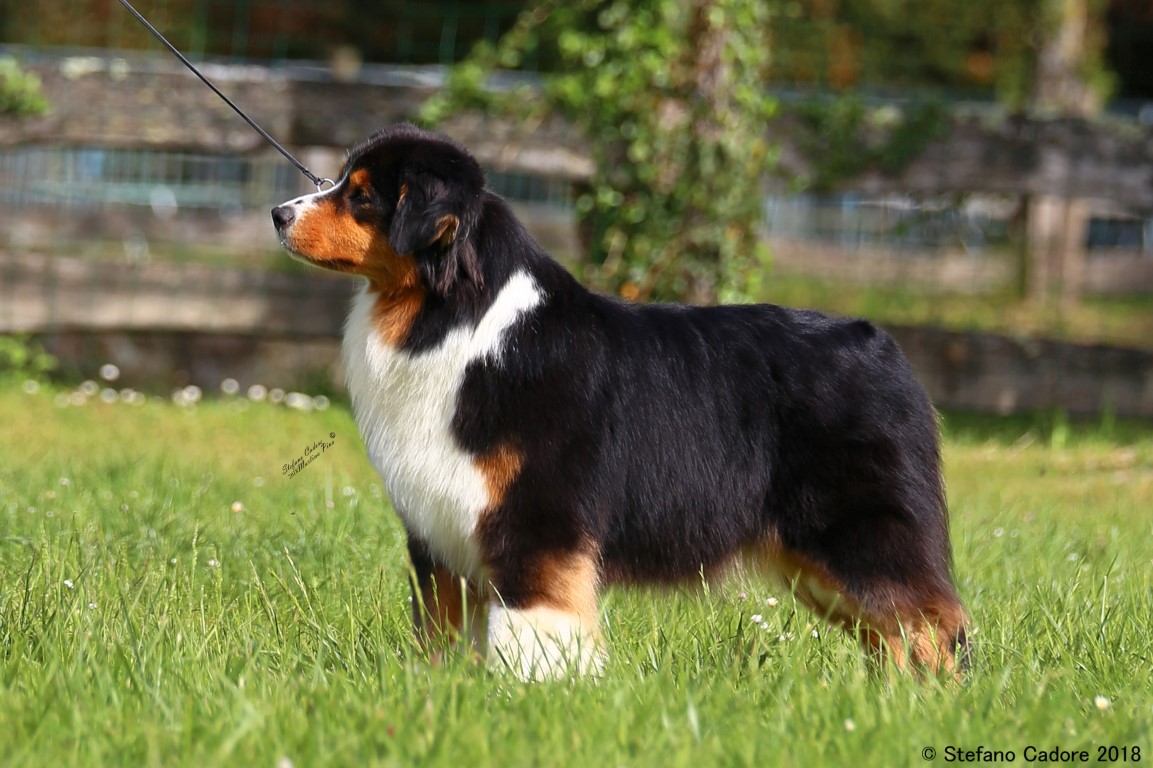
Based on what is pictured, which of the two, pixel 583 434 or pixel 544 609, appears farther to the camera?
pixel 583 434

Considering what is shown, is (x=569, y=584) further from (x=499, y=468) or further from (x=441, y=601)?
(x=441, y=601)

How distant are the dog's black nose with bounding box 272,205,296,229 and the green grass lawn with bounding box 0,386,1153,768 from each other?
1000 mm

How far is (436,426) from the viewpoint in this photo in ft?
11.0

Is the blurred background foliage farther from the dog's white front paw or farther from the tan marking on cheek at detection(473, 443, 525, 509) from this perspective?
the dog's white front paw

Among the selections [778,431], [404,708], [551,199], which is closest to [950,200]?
[778,431]

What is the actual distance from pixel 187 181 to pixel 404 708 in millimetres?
13181

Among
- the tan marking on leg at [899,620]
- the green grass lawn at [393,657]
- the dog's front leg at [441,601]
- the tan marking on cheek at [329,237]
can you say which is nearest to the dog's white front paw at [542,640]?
the green grass lawn at [393,657]

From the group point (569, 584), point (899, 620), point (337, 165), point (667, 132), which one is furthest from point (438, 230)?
point (337, 165)

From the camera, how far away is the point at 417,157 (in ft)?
11.0

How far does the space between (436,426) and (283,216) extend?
655 millimetres

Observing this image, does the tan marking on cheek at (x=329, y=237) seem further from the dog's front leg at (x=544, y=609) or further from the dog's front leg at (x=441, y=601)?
the dog's front leg at (x=544, y=609)

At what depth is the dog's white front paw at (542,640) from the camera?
3129 mm

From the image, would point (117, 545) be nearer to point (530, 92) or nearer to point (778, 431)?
point (778, 431)

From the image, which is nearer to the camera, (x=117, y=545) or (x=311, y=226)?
(x=311, y=226)
